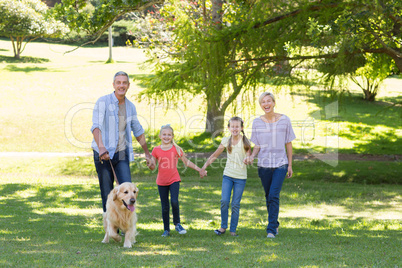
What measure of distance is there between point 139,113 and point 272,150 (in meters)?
21.4

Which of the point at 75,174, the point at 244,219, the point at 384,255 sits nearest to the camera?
the point at 384,255

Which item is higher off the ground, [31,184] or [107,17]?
[107,17]

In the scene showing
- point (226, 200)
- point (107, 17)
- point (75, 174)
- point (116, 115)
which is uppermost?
point (107, 17)

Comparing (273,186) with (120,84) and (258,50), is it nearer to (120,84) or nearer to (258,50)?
(120,84)

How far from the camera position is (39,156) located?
18.1 m

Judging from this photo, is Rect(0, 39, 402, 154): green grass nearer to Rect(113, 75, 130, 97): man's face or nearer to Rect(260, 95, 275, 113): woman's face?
Rect(260, 95, 275, 113): woman's face

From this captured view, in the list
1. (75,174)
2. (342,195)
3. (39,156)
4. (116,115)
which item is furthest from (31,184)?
(342,195)

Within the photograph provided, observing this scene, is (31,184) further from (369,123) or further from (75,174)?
(369,123)

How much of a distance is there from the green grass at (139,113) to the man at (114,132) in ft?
23.0

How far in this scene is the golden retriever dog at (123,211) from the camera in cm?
559

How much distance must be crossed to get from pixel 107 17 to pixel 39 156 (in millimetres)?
8075

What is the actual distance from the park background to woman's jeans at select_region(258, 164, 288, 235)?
0.31 m

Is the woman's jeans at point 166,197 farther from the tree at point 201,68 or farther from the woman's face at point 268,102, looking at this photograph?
the tree at point 201,68

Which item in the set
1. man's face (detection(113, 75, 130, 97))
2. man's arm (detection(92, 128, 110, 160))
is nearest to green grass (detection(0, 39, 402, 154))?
man's face (detection(113, 75, 130, 97))
